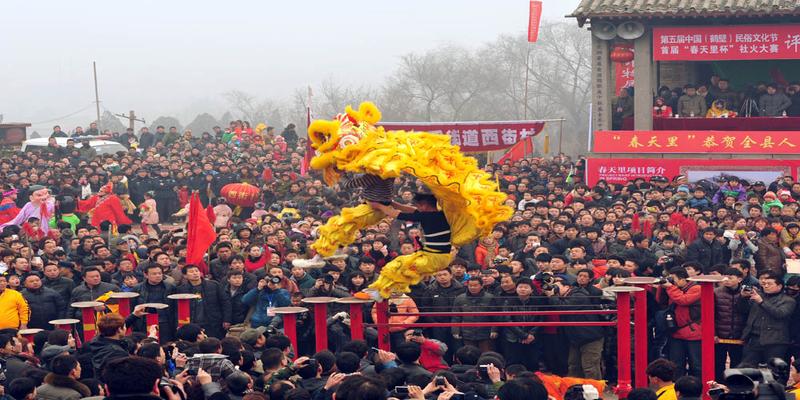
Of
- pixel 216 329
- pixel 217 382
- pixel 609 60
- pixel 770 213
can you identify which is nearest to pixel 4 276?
pixel 216 329

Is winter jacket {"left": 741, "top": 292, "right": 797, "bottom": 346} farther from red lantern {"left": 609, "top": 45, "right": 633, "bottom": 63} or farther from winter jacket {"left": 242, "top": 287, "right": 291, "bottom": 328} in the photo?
red lantern {"left": 609, "top": 45, "right": 633, "bottom": 63}

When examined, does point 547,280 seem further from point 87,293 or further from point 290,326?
point 87,293

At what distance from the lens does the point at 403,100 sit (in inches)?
2249

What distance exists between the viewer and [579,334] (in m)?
11.1

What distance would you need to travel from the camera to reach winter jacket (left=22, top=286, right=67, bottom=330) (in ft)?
39.7

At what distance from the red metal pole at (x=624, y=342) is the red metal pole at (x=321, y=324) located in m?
2.48

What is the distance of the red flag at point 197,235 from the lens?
12.5 meters

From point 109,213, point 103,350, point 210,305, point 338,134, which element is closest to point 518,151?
point 109,213

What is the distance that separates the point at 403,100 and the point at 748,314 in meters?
46.7

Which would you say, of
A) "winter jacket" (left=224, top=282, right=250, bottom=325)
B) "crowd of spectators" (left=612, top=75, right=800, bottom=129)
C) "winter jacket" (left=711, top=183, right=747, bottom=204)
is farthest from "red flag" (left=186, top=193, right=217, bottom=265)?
"crowd of spectators" (left=612, top=75, right=800, bottom=129)

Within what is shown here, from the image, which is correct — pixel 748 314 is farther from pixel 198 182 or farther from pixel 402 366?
pixel 198 182

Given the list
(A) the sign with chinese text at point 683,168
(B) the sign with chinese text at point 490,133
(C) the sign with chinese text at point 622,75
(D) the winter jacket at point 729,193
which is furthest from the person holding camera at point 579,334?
(C) the sign with chinese text at point 622,75

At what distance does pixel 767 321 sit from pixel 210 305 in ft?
16.7

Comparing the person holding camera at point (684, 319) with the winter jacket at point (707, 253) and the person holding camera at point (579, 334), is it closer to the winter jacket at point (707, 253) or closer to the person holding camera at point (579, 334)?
the person holding camera at point (579, 334)
